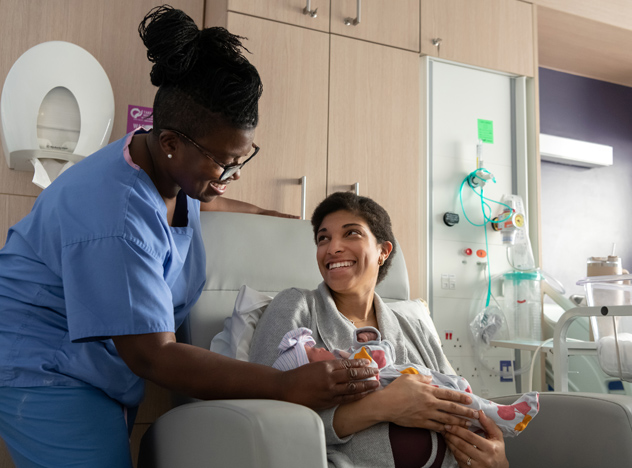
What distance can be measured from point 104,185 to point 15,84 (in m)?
1.38

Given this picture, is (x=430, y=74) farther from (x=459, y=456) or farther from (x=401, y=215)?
(x=459, y=456)

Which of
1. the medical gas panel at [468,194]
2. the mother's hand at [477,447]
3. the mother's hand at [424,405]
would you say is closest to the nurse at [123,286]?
the mother's hand at [424,405]

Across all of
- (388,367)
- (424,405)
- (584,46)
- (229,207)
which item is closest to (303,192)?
(229,207)

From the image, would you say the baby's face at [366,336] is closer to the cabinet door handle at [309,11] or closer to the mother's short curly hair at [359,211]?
the mother's short curly hair at [359,211]

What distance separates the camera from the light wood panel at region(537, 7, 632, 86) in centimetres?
340

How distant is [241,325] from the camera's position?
5.14 ft

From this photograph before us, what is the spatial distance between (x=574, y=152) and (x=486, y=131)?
93 cm

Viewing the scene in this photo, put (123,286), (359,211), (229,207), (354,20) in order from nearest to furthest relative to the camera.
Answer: (123,286)
(359,211)
(229,207)
(354,20)

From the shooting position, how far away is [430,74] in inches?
119

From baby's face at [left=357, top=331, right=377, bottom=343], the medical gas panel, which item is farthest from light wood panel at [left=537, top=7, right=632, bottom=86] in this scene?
baby's face at [left=357, top=331, right=377, bottom=343]

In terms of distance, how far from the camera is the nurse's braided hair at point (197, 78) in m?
1.17

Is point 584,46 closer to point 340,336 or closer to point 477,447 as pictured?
point 340,336

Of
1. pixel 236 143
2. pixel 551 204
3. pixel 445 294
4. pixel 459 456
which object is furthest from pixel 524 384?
pixel 236 143

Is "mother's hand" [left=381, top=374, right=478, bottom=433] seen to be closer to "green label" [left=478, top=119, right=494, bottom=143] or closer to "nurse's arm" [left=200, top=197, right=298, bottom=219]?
"nurse's arm" [left=200, top=197, right=298, bottom=219]
